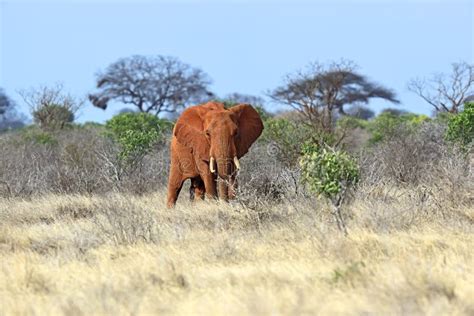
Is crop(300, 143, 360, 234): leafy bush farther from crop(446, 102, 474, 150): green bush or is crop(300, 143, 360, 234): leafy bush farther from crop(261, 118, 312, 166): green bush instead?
crop(261, 118, 312, 166): green bush

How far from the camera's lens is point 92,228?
37.6ft

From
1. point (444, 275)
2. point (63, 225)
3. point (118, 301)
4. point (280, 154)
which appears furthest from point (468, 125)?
point (118, 301)

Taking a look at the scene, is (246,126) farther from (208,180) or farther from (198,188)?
(198,188)

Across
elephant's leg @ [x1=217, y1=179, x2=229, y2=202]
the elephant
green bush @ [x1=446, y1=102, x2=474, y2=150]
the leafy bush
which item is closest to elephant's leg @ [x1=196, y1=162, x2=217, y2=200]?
the elephant

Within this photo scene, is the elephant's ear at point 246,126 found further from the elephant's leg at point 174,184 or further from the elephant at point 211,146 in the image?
the elephant's leg at point 174,184

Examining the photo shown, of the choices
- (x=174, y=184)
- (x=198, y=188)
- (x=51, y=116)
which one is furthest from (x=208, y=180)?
(x=51, y=116)

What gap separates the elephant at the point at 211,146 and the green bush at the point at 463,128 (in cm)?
389

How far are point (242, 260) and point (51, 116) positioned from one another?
2516 centimetres

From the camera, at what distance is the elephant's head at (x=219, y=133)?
46.3ft

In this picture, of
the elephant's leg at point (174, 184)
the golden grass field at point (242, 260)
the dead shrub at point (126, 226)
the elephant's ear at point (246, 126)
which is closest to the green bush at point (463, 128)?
the elephant's ear at point (246, 126)

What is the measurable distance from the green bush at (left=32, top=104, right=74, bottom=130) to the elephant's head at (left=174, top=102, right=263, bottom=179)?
59.6 ft

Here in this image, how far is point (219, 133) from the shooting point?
46.6ft

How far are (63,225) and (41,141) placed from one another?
14.9m

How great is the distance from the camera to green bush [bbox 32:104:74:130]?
3288cm
